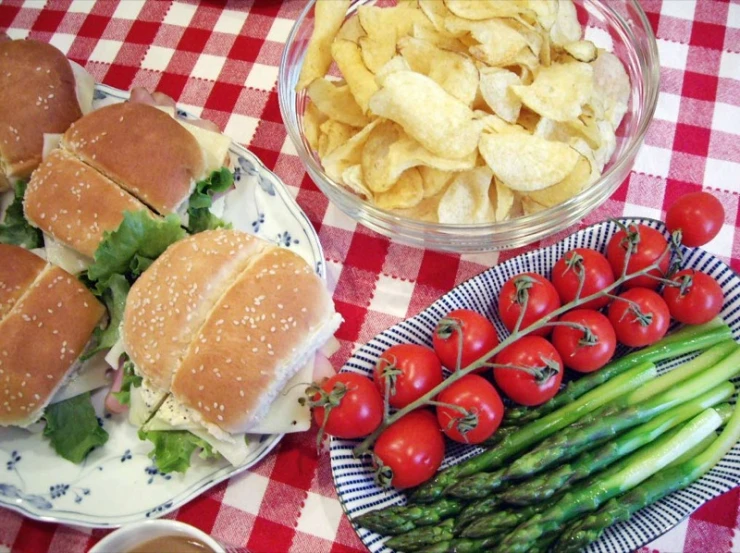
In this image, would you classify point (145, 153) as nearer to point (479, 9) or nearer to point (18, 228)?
point (18, 228)

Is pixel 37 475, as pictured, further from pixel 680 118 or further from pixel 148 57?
pixel 680 118

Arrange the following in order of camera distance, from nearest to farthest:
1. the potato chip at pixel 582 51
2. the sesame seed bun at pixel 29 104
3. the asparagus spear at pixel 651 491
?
the asparagus spear at pixel 651 491 → the potato chip at pixel 582 51 → the sesame seed bun at pixel 29 104

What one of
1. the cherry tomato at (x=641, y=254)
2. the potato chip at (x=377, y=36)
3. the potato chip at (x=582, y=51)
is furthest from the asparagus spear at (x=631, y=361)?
the potato chip at (x=377, y=36)

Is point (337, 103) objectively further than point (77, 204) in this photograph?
No

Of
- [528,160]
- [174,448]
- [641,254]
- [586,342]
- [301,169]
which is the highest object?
[528,160]

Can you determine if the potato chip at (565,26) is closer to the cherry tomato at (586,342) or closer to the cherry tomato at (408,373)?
the cherry tomato at (586,342)

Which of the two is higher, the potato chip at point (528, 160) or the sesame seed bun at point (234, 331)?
the potato chip at point (528, 160)

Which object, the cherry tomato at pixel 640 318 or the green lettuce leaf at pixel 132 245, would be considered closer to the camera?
the cherry tomato at pixel 640 318

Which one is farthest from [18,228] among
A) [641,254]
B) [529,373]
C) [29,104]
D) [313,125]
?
[641,254]
